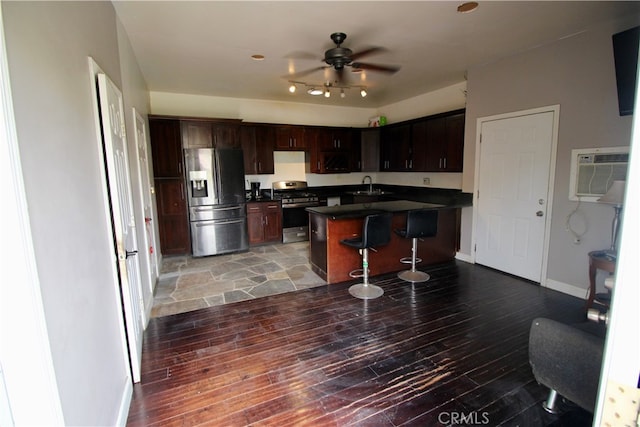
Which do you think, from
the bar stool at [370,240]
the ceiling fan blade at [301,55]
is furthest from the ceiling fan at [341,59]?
the bar stool at [370,240]

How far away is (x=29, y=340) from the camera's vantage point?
37.2 inches

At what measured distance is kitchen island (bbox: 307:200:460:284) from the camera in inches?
153

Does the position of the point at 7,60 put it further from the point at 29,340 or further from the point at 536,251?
the point at 536,251

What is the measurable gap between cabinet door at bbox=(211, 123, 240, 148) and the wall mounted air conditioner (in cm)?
482

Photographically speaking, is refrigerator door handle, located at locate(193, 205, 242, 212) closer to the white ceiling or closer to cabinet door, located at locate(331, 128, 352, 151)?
the white ceiling

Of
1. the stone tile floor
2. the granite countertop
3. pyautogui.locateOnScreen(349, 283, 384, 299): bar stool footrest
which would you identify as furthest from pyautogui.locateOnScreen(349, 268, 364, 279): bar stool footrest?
the granite countertop

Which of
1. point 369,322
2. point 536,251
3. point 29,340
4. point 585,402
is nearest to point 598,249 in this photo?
point 536,251

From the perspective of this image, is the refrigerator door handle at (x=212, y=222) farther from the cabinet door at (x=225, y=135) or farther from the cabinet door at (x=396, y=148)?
the cabinet door at (x=396, y=148)

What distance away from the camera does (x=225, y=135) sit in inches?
209

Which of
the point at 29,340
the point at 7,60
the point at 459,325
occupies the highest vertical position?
the point at 7,60

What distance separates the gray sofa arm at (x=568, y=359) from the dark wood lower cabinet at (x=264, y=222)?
15.2 ft

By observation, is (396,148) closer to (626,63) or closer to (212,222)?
(626,63)

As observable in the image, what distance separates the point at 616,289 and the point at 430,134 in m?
5.19

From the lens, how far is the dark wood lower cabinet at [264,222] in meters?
5.66
